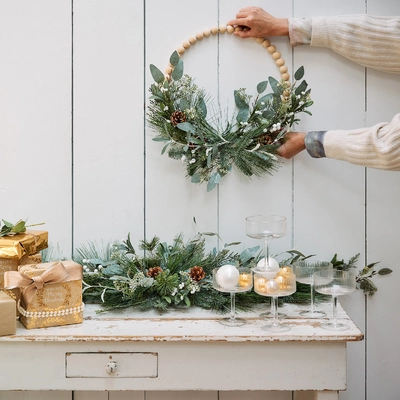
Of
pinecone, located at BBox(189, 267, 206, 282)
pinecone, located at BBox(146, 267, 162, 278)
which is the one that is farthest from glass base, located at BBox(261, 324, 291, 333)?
pinecone, located at BBox(146, 267, 162, 278)

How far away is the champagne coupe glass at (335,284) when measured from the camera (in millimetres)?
1417

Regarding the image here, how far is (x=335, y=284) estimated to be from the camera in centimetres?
143

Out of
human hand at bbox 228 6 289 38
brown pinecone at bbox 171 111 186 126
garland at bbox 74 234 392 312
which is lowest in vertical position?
garland at bbox 74 234 392 312

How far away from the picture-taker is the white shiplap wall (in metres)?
1.75

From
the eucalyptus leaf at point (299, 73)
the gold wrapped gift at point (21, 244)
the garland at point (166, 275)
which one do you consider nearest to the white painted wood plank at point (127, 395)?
the garland at point (166, 275)

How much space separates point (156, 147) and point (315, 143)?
0.52 m

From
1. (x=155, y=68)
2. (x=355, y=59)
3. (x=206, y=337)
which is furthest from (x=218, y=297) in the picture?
(x=355, y=59)

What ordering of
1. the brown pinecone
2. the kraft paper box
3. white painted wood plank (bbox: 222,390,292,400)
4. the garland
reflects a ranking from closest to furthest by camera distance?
1. the kraft paper box
2. the garland
3. the brown pinecone
4. white painted wood plank (bbox: 222,390,292,400)

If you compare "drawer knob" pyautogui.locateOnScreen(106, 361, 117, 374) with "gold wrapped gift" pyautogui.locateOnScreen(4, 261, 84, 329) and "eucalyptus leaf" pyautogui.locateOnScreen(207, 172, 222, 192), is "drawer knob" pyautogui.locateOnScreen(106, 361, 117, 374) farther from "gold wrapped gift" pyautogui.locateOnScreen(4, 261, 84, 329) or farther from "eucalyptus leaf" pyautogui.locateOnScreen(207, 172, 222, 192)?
"eucalyptus leaf" pyautogui.locateOnScreen(207, 172, 222, 192)

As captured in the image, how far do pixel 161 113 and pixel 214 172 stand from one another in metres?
0.25

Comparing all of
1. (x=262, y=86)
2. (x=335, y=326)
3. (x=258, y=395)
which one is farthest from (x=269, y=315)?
(x=262, y=86)

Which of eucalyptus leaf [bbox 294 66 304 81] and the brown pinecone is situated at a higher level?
eucalyptus leaf [bbox 294 66 304 81]

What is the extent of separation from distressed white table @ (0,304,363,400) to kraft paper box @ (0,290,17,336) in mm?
27

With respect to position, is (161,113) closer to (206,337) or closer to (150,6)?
(150,6)
